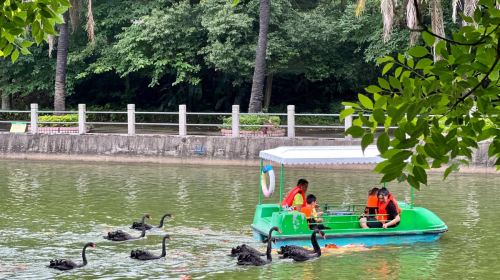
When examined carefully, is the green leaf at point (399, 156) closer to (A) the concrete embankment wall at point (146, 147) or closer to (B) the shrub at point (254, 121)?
(A) the concrete embankment wall at point (146, 147)

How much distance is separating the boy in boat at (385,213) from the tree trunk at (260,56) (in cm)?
1592

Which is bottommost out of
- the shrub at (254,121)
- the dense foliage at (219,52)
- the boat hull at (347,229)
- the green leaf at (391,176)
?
the boat hull at (347,229)

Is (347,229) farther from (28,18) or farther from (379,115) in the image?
(379,115)

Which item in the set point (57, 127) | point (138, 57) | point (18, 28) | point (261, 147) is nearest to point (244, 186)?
point (261, 147)

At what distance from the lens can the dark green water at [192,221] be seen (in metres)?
14.3

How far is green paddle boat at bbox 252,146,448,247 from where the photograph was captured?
1566 cm

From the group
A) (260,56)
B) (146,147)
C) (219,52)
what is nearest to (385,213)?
(146,147)

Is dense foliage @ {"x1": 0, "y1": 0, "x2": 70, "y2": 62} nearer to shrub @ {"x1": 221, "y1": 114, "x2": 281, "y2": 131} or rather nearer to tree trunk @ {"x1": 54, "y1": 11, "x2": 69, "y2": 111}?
shrub @ {"x1": 221, "y1": 114, "x2": 281, "y2": 131}

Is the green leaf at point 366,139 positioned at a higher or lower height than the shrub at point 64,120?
lower

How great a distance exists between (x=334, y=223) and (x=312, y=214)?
45 centimetres

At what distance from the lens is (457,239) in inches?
667

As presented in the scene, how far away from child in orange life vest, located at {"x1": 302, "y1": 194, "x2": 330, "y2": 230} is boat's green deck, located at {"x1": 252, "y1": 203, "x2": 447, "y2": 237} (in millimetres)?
126

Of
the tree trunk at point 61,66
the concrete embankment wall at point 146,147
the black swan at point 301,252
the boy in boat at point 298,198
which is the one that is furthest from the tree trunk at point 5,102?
the black swan at point 301,252

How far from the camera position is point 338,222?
16.1 metres
